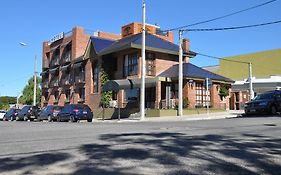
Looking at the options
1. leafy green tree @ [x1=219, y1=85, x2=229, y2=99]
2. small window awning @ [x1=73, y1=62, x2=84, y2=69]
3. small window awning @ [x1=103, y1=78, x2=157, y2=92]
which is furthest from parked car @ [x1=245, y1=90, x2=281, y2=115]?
small window awning @ [x1=73, y1=62, x2=84, y2=69]

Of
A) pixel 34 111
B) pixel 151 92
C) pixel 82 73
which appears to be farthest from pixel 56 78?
pixel 151 92

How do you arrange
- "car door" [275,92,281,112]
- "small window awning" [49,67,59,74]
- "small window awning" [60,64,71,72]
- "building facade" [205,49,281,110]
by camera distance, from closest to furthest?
"car door" [275,92,281,112] < "small window awning" [60,64,71,72] < "building facade" [205,49,281,110] < "small window awning" [49,67,59,74]

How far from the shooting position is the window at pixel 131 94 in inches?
1468

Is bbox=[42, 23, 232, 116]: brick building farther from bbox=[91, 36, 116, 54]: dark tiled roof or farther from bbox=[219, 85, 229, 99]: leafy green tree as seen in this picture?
bbox=[219, 85, 229, 99]: leafy green tree

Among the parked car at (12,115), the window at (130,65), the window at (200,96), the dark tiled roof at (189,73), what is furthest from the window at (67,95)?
the window at (200,96)

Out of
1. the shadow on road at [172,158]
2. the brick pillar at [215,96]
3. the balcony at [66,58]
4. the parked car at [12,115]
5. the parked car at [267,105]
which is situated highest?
the balcony at [66,58]

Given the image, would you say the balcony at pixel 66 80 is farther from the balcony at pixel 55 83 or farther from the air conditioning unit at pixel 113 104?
the air conditioning unit at pixel 113 104

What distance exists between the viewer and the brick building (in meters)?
35.3

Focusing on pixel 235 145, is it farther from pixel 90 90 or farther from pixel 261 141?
pixel 90 90

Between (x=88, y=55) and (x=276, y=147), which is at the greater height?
(x=88, y=55)

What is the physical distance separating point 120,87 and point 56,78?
23205 mm

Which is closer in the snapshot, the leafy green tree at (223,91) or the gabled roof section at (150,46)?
the gabled roof section at (150,46)

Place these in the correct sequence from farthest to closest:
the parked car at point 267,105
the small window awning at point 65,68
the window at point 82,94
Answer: the small window awning at point 65,68, the window at point 82,94, the parked car at point 267,105

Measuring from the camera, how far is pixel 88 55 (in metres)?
43.4
